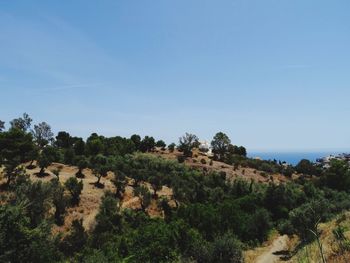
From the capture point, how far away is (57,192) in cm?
5181

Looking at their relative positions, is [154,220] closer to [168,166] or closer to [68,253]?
[68,253]

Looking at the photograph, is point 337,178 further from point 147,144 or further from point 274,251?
point 147,144

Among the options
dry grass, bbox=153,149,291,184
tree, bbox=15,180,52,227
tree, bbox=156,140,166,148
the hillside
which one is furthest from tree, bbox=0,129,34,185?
tree, bbox=156,140,166,148

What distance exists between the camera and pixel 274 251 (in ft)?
144

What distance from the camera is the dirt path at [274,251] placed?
39769 mm

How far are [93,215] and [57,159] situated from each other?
38.2m

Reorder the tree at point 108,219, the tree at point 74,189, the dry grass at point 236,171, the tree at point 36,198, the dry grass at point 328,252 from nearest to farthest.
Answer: the dry grass at point 328,252
the tree at point 36,198
the tree at point 108,219
the tree at point 74,189
the dry grass at point 236,171

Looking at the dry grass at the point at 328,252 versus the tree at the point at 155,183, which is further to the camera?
the tree at the point at 155,183

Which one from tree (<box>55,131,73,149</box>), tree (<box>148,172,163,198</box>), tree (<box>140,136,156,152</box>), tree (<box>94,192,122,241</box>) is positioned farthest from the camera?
tree (<box>140,136,156,152</box>)

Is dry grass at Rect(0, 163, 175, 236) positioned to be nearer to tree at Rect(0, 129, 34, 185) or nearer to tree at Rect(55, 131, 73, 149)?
tree at Rect(0, 129, 34, 185)

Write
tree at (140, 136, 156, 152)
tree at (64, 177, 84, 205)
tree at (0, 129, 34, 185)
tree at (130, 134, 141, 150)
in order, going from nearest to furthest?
tree at (64, 177, 84, 205) < tree at (0, 129, 34, 185) < tree at (140, 136, 156, 152) < tree at (130, 134, 141, 150)

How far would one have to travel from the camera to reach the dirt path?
1566 inches

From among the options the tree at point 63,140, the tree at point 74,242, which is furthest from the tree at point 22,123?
the tree at point 74,242

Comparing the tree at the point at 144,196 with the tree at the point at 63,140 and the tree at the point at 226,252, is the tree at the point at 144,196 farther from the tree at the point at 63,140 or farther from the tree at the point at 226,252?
the tree at the point at 63,140
